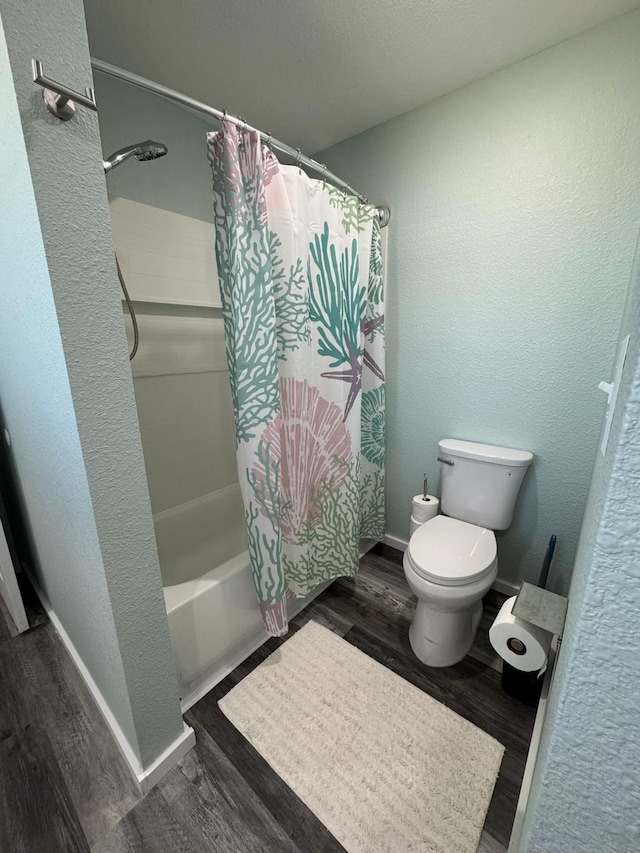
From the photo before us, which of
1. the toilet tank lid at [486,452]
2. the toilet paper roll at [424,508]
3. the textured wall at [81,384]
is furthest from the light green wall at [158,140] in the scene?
the toilet paper roll at [424,508]

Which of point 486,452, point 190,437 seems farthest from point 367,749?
point 190,437

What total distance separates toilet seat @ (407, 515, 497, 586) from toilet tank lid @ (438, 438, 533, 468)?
12.6 inches

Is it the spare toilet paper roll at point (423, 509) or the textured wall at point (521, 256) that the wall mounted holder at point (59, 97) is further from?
the spare toilet paper roll at point (423, 509)

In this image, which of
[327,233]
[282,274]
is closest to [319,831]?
[282,274]

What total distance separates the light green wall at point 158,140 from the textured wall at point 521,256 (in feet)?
2.46

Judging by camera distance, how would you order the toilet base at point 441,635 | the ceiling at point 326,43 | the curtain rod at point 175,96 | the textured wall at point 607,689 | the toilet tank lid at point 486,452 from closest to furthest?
the textured wall at point 607,689
the curtain rod at point 175,96
the ceiling at point 326,43
the toilet base at point 441,635
the toilet tank lid at point 486,452

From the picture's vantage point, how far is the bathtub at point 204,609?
1.15 meters

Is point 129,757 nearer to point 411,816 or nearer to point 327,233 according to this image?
point 411,816

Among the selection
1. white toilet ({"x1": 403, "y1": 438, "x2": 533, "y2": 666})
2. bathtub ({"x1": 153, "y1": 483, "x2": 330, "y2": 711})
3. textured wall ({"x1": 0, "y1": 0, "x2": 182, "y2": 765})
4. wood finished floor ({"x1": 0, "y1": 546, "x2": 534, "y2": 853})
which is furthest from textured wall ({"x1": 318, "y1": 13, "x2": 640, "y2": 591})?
textured wall ({"x1": 0, "y1": 0, "x2": 182, "y2": 765})

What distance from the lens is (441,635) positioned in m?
1.35

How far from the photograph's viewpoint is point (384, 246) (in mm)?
1787

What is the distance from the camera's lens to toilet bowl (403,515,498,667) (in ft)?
4.10

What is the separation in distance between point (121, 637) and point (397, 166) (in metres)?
2.19

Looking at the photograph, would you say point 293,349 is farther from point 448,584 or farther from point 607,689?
point 607,689
